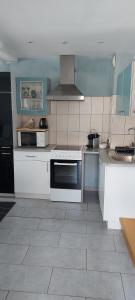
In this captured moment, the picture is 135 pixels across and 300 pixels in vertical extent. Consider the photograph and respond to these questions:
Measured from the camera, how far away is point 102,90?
3.79 metres

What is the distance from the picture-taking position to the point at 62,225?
286 centimetres

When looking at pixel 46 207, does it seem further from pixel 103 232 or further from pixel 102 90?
pixel 102 90

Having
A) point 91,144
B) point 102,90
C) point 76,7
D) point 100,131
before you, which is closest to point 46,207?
point 91,144

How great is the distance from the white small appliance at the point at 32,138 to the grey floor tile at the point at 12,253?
166 centimetres

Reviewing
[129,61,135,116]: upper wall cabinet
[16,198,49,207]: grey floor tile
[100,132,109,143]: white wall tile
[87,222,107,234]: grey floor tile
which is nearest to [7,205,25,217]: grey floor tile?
[16,198,49,207]: grey floor tile

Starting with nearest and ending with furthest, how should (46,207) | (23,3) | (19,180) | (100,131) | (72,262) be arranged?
(23,3)
(72,262)
(46,207)
(19,180)
(100,131)

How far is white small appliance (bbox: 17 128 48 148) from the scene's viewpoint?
360 cm

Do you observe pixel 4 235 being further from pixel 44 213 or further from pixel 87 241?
pixel 87 241

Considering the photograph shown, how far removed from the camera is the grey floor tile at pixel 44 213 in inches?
122

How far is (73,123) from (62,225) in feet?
5.86

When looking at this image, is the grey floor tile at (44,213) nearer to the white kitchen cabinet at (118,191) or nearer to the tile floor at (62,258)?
the tile floor at (62,258)

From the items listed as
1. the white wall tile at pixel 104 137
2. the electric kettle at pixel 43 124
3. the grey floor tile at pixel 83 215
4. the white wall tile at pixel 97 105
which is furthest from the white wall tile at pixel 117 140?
the electric kettle at pixel 43 124

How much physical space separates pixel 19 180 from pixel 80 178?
0.98m

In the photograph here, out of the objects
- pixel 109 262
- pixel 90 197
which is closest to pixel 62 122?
pixel 90 197
